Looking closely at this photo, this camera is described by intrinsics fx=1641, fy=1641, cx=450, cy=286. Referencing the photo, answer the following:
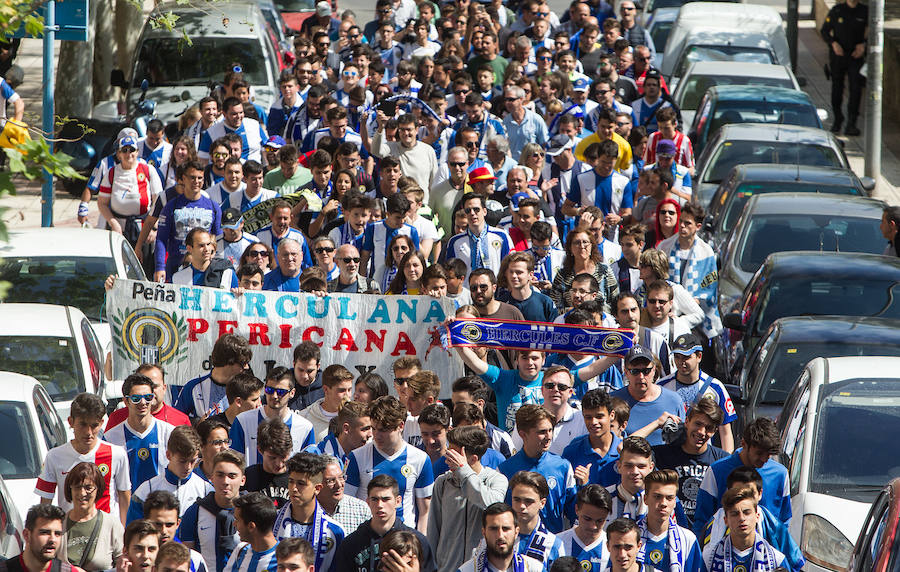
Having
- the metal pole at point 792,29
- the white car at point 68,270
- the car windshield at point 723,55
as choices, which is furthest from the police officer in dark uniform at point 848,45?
the white car at point 68,270

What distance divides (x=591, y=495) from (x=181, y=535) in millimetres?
2214

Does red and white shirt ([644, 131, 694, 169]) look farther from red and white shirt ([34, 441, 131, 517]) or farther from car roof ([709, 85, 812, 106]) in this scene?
red and white shirt ([34, 441, 131, 517])

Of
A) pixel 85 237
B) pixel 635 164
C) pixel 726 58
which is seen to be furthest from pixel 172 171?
pixel 726 58

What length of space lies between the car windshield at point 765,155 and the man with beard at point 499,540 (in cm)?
1031

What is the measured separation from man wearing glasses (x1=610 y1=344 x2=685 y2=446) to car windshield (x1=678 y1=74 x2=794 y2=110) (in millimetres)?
12095

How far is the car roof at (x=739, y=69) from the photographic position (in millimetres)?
22281

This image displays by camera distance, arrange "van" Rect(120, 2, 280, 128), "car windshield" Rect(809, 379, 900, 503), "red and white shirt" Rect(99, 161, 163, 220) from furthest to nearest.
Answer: "van" Rect(120, 2, 280, 128)
"red and white shirt" Rect(99, 161, 163, 220)
"car windshield" Rect(809, 379, 900, 503)

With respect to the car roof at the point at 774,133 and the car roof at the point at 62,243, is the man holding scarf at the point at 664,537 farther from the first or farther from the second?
the car roof at the point at 774,133

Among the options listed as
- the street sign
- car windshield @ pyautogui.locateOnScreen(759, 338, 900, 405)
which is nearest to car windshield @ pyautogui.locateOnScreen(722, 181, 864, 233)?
car windshield @ pyautogui.locateOnScreen(759, 338, 900, 405)

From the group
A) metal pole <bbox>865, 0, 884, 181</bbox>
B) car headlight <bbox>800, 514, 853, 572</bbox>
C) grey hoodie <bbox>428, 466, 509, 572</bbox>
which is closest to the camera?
grey hoodie <bbox>428, 466, 509, 572</bbox>

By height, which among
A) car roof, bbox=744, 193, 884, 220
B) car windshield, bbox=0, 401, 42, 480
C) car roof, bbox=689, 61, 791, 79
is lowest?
car windshield, bbox=0, 401, 42, 480

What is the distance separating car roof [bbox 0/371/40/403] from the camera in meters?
10.6

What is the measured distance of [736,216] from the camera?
16375 mm

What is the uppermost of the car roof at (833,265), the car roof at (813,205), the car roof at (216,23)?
the car roof at (216,23)
